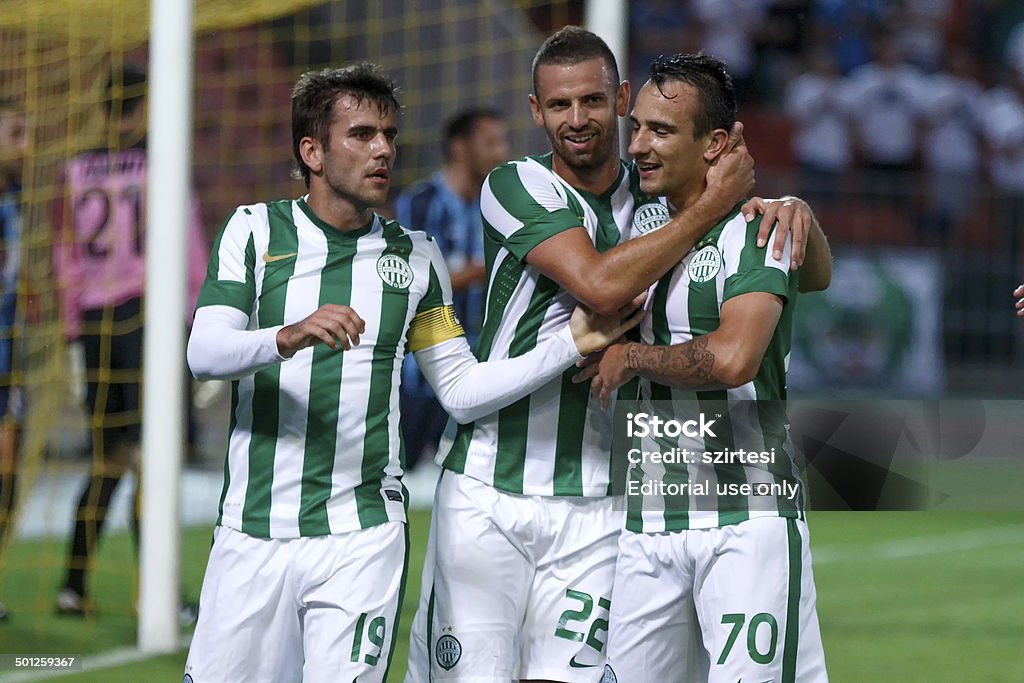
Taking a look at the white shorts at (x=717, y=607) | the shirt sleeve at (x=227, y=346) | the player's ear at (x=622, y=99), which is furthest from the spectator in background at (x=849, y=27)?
the shirt sleeve at (x=227, y=346)

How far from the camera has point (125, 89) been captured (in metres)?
6.23

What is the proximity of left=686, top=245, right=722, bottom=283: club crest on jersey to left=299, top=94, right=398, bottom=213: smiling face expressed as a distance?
2.49ft

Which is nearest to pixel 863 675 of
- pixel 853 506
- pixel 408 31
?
pixel 853 506

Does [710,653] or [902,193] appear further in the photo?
[902,193]

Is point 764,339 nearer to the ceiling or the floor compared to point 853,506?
nearer to the ceiling

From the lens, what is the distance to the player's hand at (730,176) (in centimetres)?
325

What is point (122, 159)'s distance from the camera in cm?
622

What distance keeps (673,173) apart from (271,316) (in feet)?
3.34

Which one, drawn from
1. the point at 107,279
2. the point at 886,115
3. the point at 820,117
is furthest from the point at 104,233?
the point at 886,115

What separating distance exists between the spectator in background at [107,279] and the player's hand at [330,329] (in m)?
3.27

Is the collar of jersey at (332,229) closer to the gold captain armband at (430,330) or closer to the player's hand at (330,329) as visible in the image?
the gold captain armband at (430,330)

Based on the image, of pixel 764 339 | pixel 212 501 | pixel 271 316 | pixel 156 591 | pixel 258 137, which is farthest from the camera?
pixel 258 137

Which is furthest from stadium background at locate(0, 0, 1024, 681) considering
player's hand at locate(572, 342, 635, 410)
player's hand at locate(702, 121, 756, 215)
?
player's hand at locate(702, 121, 756, 215)

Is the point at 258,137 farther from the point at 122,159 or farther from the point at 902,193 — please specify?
the point at 122,159
